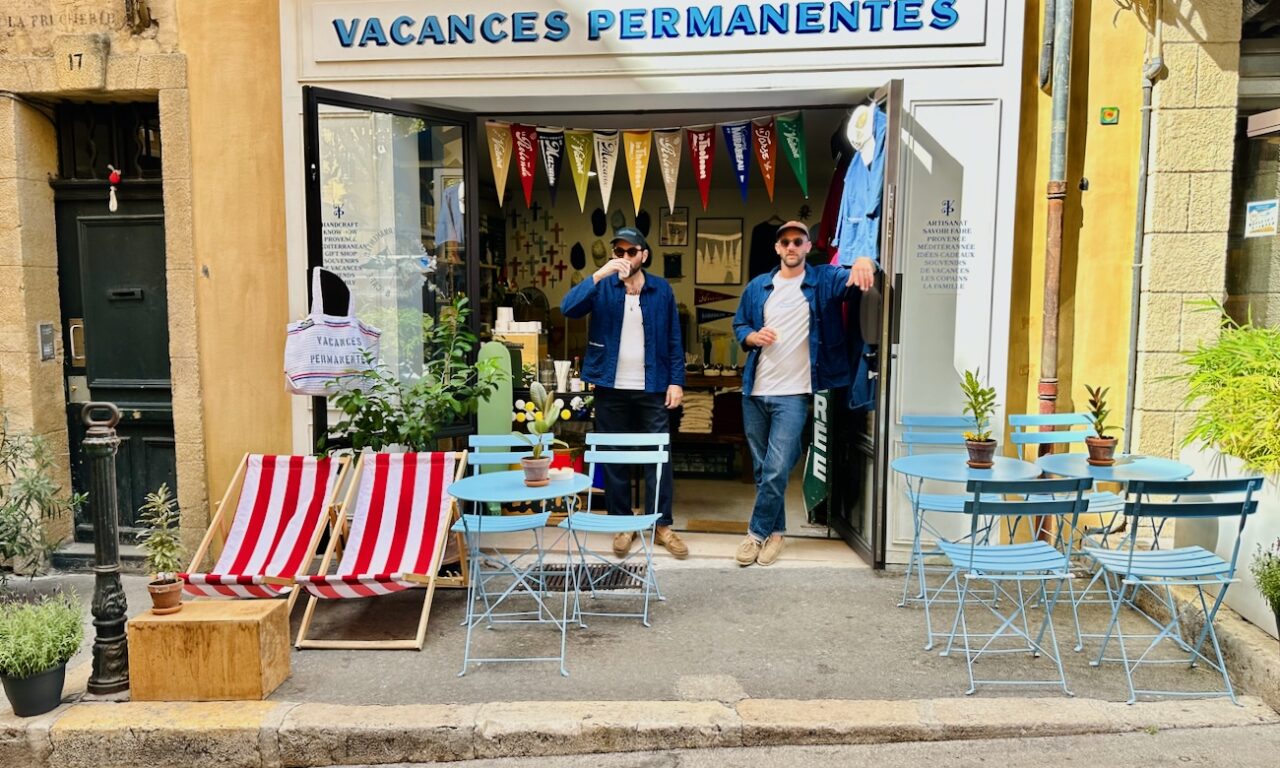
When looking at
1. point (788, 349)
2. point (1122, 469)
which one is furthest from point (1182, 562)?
point (788, 349)

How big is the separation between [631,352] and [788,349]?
1052 millimetres

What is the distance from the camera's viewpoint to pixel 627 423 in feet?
18.4

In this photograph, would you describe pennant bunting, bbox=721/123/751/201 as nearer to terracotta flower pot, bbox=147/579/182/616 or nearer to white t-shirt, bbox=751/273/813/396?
white t-shirt, bbox=751/273/813/396

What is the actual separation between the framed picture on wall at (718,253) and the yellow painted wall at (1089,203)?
5478 mm

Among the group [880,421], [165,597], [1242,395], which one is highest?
[1242,395]

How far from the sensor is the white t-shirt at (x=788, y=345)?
5.25 m

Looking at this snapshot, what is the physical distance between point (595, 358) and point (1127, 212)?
11.7ft

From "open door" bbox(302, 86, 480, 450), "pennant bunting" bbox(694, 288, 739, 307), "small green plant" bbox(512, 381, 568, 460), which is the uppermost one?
"open door" bbox(302, 86, 480, 450)

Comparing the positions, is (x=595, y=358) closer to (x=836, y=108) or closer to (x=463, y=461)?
(x=463, y=461)

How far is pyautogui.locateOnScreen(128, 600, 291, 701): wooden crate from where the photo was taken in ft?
11.8

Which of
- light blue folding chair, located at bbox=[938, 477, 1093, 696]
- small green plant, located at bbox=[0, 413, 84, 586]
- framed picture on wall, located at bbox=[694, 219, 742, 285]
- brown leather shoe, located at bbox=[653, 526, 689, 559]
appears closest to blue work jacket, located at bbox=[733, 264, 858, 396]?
brown leather shoe, located at bbox=[653, 526, 689, 559]

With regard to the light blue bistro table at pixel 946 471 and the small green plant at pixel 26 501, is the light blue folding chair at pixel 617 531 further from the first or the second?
the small green plant at pixel 26 501

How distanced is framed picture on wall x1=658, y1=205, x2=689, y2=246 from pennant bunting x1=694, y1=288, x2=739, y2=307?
0.66 meters

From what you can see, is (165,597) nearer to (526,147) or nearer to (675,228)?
(526,147)
